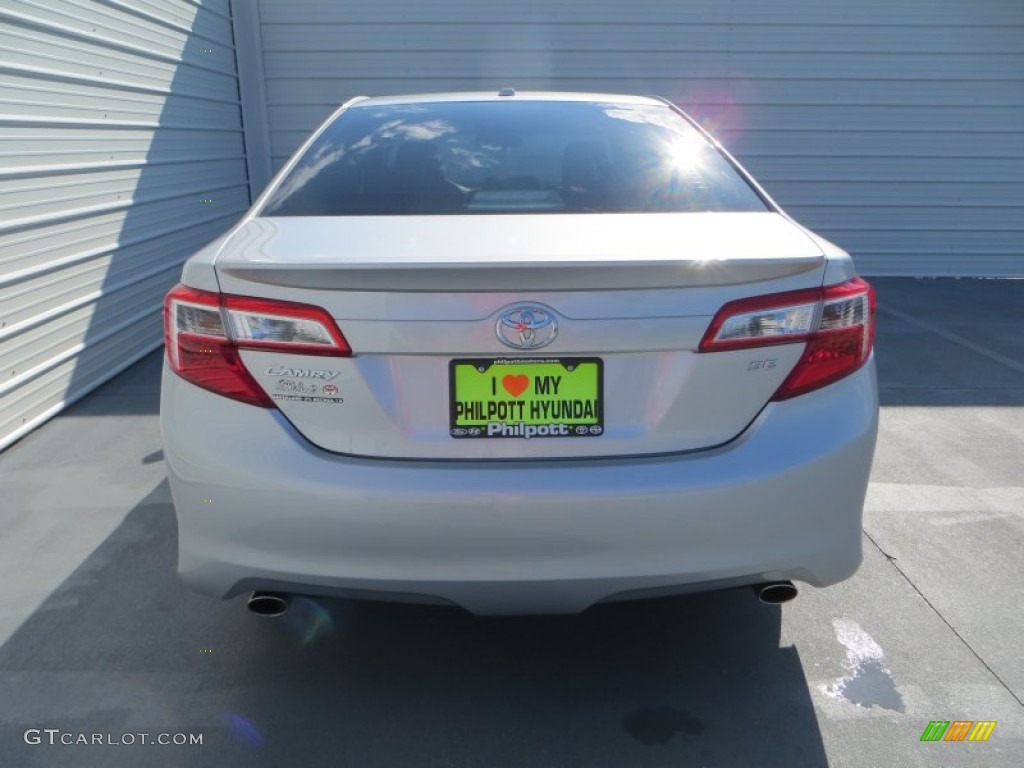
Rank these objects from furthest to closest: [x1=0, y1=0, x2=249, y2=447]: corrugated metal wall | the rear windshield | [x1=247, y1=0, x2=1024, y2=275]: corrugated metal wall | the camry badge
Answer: [x1=247, y1=0, x2=1024, y2=275]: corrugated metal wall < [x1=0, y1=0, x2=249, y2=447]: corrugated metal wall < the rear windshield < the camry badge

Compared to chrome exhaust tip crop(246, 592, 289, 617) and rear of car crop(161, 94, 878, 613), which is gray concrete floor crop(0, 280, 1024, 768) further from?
rear of car crop(161, 94, 878, 613)

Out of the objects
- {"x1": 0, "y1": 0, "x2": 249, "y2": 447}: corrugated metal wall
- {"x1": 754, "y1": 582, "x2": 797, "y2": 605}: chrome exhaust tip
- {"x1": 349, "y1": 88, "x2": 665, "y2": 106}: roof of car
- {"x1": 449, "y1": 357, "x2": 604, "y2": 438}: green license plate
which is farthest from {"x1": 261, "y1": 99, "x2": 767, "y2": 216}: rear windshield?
{"x1": 0, "y1": 0, "x2": 249, "y2": 447}: corrugated metal wall

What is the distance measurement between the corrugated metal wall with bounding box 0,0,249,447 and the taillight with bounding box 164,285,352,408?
275 centimetres

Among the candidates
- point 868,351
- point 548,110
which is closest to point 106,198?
point 548,110

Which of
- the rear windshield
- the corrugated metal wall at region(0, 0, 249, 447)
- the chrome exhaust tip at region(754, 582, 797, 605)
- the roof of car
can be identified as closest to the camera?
the chrome exhaust tip at region(754, 582, 797, 605)

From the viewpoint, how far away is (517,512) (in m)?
2.04

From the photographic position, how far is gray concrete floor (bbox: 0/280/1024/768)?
92.4 inches

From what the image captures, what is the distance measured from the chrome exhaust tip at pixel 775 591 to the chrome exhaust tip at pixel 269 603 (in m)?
1.16

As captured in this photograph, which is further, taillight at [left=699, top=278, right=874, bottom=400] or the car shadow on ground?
the car shadow on ground

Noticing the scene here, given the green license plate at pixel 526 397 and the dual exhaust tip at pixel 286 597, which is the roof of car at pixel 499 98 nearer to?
the green license plate at pixel 526 397

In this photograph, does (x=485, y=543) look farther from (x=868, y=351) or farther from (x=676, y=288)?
(x=868, y=351)

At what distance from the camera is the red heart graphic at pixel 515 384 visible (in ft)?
6.75

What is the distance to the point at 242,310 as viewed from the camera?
2.12 metres

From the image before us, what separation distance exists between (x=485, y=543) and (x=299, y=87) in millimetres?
7794
